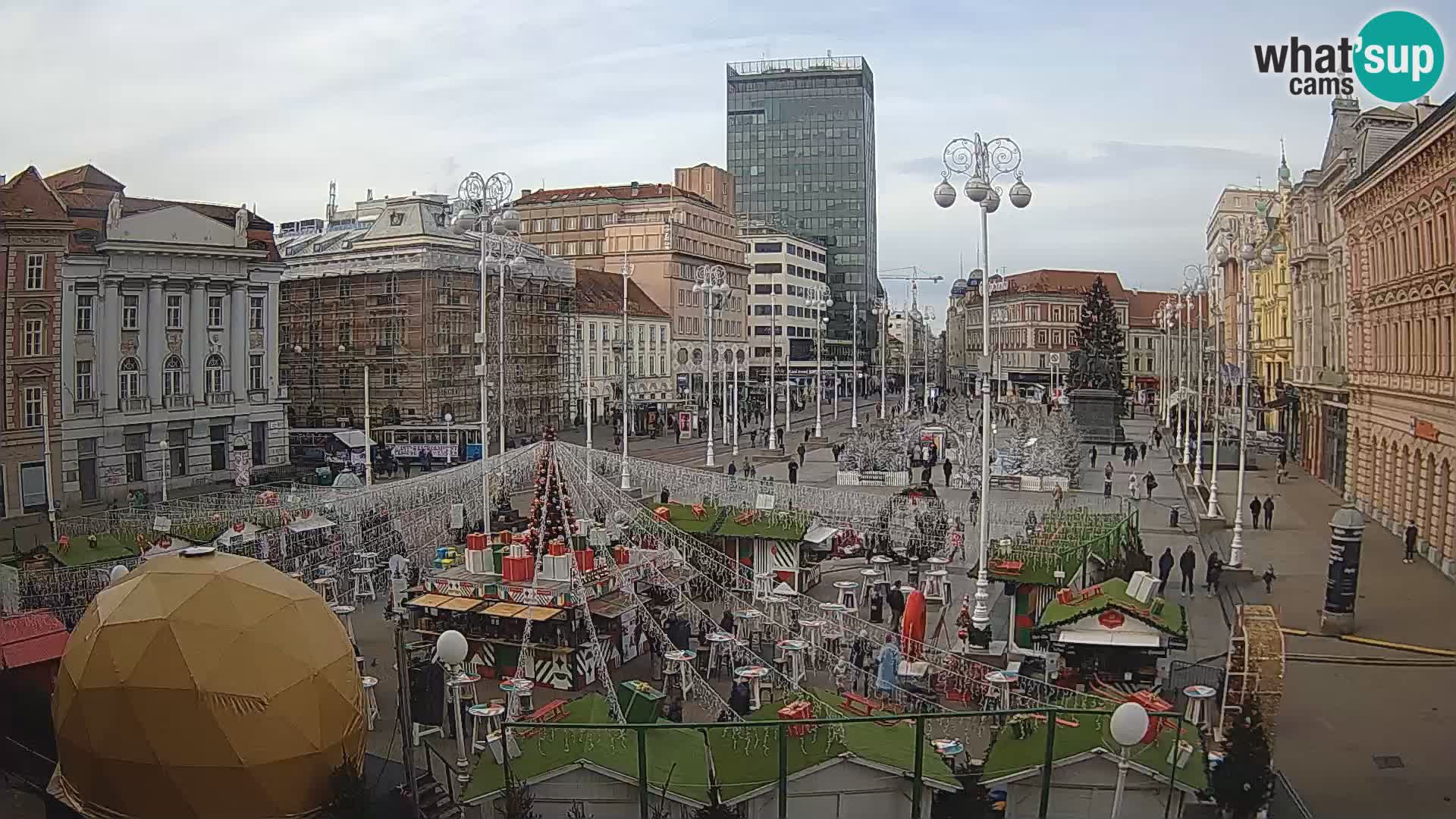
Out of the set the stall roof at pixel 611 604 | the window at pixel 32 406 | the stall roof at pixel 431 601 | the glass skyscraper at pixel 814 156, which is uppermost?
the glass skyscraper at pixel 814 156

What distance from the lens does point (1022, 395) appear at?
116688 mm

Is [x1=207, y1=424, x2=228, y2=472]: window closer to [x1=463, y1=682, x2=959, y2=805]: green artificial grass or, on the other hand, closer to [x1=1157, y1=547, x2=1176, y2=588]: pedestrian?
[x1=1157, y1=547, x2=1176, y2=588]: pedestrian

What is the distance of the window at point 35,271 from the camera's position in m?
35.7

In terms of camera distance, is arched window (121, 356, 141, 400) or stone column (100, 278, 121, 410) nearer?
stone column (100, 278, 121, 410)

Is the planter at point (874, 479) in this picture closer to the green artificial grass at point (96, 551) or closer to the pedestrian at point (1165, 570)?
the pedestrian at point (1165, 570)

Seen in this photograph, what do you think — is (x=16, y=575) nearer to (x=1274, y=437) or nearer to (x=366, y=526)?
(x=366, y=526)

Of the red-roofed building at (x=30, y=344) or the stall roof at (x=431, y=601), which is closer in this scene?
the stall roof at (x=431, y=601)

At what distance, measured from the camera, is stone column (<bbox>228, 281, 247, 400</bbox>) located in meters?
45.6

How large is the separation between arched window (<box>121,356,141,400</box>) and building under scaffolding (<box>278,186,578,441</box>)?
13850 mm

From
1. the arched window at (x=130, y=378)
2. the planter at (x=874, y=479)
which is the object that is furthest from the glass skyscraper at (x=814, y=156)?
the arched window at (x=130, y=378)

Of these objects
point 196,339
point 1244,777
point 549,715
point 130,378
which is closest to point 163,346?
point 196,339

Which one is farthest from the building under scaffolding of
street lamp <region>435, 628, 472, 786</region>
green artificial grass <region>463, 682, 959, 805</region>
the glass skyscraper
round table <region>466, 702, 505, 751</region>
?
the glass skyscraper

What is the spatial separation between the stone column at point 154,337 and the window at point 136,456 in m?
1.28

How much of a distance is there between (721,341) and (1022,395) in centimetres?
3762
